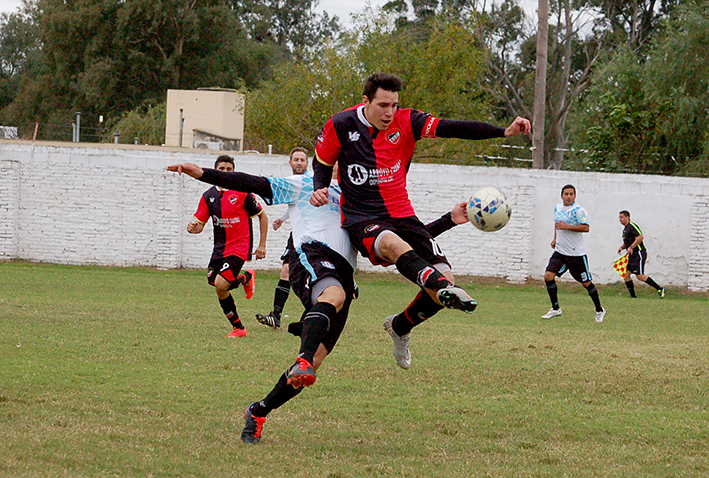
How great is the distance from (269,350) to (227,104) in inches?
1165

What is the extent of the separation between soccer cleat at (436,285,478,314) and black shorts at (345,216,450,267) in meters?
0.78

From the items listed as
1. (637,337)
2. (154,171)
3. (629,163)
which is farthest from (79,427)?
(629,163)

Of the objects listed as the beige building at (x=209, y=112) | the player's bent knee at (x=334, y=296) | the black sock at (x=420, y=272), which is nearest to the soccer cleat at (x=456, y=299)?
the black sock at (x=420, y=272)

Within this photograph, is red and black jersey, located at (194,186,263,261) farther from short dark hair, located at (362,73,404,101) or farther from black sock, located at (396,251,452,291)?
black sock, located at (396,251,452,291)

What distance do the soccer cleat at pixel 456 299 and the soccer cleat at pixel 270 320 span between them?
5847 millimetres

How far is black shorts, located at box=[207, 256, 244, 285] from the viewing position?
10438 mm

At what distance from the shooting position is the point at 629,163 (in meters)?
28.2

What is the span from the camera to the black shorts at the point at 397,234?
5926mm

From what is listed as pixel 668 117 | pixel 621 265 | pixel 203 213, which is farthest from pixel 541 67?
pixel 203 213

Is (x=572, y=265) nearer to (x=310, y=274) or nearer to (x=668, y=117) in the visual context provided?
(x=310, y=274)

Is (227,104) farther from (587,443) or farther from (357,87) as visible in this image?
(587,443)

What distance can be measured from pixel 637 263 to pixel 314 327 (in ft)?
51.9

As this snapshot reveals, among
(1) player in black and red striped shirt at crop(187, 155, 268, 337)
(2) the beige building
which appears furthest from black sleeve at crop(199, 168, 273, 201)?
(2) the beige building

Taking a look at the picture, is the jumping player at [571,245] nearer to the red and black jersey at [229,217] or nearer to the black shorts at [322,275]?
the red and black jersey at [229,217]
